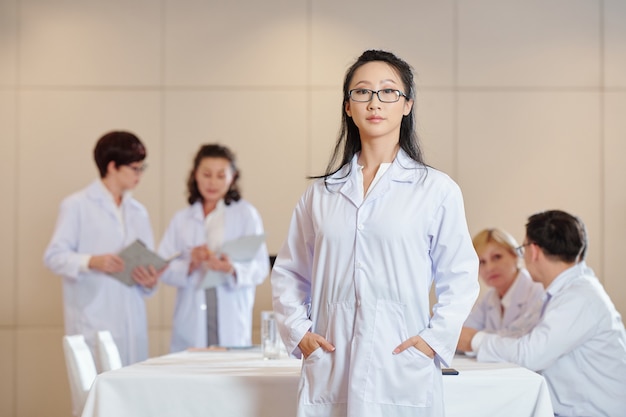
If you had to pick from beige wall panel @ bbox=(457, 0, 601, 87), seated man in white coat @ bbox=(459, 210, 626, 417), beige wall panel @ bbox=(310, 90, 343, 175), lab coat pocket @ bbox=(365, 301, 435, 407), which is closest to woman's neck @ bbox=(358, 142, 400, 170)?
lab coat pocket @ bbox=(365, 301, 435, 407)

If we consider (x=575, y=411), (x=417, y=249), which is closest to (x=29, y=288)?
(x=575, y=411)

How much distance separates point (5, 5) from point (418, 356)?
16.0ft

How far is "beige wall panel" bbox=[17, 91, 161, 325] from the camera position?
6180 mm

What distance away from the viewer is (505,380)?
271cm

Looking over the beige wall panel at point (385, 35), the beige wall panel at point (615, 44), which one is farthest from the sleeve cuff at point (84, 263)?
the beige wall panel at point (615, 44)

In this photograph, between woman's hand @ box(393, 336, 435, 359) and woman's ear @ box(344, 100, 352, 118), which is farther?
woman's ear @ box(344, 100, 352, 118)

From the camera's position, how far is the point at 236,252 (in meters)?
4.81

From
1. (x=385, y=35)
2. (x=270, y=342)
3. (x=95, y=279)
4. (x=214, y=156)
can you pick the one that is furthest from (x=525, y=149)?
(x=270, y=342)

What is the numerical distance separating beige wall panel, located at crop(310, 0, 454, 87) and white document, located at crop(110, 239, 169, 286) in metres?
2.05

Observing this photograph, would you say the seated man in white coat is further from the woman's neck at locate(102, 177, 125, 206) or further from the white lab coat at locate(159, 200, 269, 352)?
A: the woman's neck at locate(102, 177, 125, 206)

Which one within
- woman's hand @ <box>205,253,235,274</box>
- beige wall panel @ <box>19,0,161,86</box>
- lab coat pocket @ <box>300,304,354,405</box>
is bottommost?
lab coat pocket @ <box>300,304,354,405</box>

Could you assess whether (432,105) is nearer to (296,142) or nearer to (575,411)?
(296,142)

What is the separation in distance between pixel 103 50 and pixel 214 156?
156 centimetres

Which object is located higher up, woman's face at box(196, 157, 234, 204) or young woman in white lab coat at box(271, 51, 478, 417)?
woman's face at box(196, 157, 234, 204)
